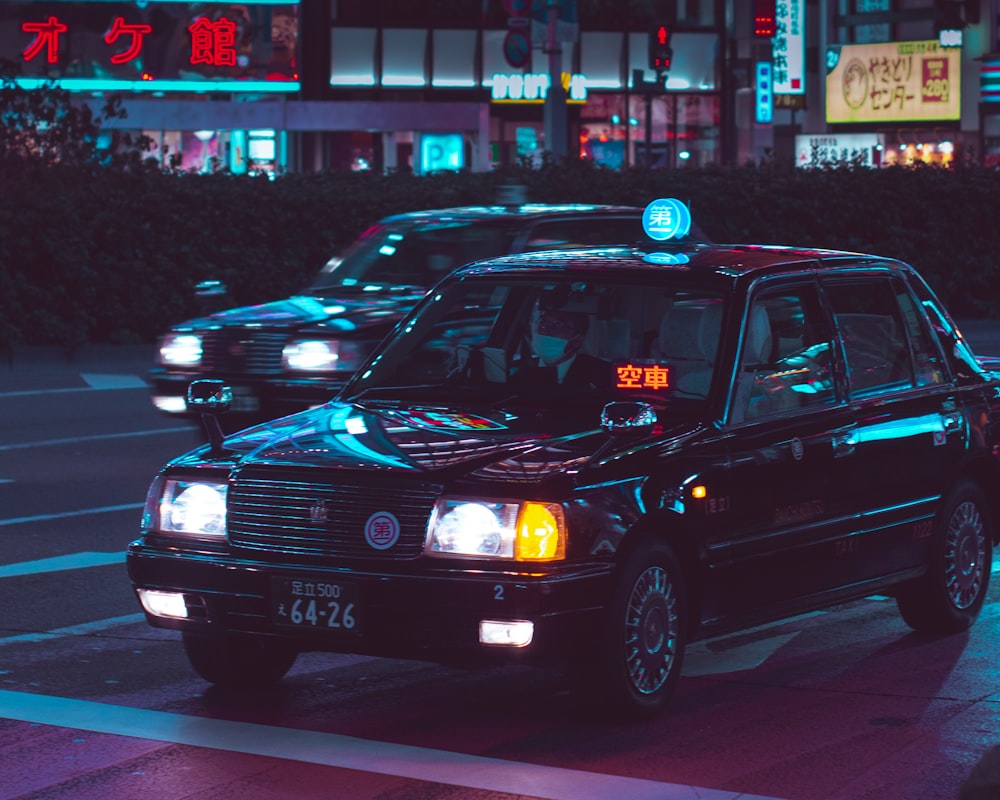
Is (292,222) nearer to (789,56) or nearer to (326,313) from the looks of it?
(326,313)

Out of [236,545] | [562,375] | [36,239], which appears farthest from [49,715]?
[36,239]

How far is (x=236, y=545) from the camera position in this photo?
668 centimetres

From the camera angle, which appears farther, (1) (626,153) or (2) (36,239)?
(1) (626,153)

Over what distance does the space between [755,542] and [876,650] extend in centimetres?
125

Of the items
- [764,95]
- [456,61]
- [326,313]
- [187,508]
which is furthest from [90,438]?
[764,95]

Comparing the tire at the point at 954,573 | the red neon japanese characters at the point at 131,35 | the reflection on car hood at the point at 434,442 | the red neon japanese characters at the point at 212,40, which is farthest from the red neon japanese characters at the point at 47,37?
the reflection on car hood at the point at 434,442

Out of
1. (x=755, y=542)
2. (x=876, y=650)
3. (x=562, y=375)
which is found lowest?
(x=876, y=650)

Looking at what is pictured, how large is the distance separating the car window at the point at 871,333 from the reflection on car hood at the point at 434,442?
131cm

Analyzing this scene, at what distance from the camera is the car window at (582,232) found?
551 inches

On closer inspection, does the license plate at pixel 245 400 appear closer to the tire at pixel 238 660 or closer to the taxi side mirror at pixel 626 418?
the tire at pixel 238 660

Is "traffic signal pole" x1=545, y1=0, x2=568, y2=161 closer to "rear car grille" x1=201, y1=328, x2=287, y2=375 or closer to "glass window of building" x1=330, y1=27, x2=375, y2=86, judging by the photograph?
"glass window of building" x1=330, y1=27, x2=375, y2=86

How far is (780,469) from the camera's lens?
24.0ft

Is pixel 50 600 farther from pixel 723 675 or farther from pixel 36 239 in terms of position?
pixel 36 239

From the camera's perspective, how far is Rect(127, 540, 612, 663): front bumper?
6.27 meters
